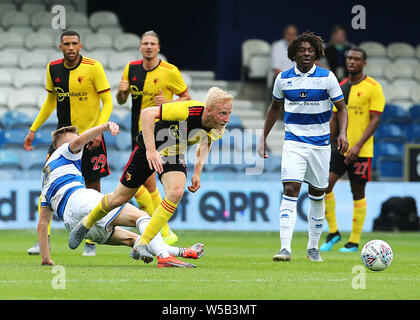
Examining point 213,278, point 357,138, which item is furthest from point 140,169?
point 357,138

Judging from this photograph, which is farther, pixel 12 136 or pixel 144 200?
pixel 12 136

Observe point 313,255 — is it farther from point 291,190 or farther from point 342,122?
point 342,122

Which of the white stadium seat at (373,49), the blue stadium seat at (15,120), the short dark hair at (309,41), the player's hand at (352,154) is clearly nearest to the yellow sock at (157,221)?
the short dark hair at (309,41)

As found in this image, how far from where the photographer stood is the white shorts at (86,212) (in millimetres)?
7992

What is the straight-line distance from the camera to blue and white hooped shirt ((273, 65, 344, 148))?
8.69m

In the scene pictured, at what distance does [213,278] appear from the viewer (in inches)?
271

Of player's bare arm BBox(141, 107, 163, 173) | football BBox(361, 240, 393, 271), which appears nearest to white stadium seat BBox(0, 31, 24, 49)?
player's bare arm BBox(141, 107, 163, 173)

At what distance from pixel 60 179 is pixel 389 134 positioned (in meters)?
10.1

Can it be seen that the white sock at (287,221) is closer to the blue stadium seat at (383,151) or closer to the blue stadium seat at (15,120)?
the blue stadium seat at (15,120)

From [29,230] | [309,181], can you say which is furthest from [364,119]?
[29,230]

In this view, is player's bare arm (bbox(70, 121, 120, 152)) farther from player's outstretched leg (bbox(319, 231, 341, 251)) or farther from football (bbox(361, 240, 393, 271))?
player's outstretched leg (bbox(319, 231, 341, 251))

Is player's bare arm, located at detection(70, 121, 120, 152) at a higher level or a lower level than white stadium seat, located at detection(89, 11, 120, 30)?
lower

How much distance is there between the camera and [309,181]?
892 cm

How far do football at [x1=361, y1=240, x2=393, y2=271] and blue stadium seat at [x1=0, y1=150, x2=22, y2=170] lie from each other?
27.4 feet
